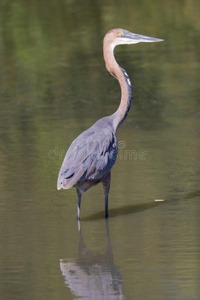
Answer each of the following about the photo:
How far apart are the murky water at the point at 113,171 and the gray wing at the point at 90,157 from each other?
0.45m

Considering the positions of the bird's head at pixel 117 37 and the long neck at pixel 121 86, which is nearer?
the long neck at pixel 121 86

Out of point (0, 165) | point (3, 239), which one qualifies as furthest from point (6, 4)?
point (3, 239)

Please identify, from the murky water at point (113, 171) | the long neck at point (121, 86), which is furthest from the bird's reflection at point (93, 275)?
the long neck at point (121, 86)

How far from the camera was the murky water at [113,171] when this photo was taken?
656 cm

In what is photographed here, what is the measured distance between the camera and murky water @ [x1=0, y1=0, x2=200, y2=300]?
656 centimetres

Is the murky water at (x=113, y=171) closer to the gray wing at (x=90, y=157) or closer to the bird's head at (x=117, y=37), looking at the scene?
the gray wing at (x=90, y=157)

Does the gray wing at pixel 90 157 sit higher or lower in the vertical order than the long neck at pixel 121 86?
lower

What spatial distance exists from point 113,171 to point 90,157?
1.88 m

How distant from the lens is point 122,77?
356 inches

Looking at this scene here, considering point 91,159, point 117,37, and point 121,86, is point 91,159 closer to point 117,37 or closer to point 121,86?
point 121,86

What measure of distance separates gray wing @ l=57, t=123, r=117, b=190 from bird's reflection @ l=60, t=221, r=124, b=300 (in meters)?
0.78

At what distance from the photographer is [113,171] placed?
10.1m

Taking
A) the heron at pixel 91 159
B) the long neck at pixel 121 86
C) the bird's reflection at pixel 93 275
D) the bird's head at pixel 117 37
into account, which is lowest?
the bird's reflection at pixel 93 275

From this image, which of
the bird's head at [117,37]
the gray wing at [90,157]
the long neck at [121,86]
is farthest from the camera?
the bird's head at [117,37]
